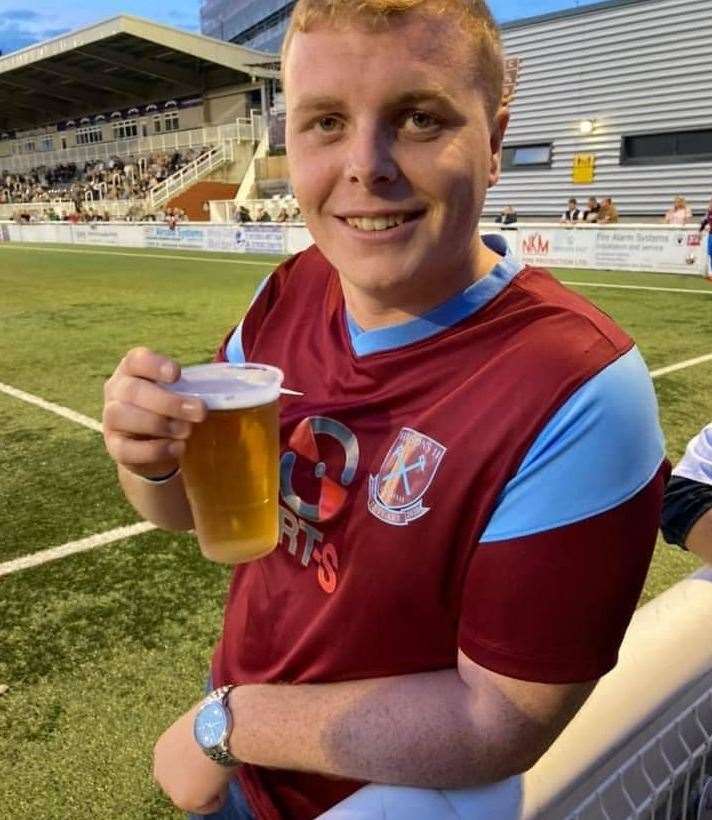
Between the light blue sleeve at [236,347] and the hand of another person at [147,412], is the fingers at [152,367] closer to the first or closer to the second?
the hand of another person at [147,412]

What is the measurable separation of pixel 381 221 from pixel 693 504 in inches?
43.3

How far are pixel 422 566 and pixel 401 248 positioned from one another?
464 mm

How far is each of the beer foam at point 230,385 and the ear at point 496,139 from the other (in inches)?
18.5

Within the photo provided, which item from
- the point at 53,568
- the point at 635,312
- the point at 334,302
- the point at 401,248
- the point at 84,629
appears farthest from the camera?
the point at 635,312

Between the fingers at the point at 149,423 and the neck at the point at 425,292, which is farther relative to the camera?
the neck at the point at 425,292

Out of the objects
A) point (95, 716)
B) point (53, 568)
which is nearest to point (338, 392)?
point (95, 716)

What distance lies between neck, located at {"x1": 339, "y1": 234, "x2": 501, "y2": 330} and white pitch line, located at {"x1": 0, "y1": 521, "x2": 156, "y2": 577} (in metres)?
2.46

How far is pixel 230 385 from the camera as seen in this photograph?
1060mm

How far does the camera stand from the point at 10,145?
5941 cm

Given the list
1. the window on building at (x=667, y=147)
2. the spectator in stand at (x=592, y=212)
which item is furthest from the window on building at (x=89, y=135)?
the spectator in stand at (x=592, y=212)

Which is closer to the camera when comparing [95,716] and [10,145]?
[95,716]

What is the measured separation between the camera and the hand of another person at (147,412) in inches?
38.4

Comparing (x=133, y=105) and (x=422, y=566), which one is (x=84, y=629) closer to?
(x=422, y=566)

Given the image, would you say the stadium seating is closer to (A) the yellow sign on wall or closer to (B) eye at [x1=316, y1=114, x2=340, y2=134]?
(A) the yellow sign on wall
